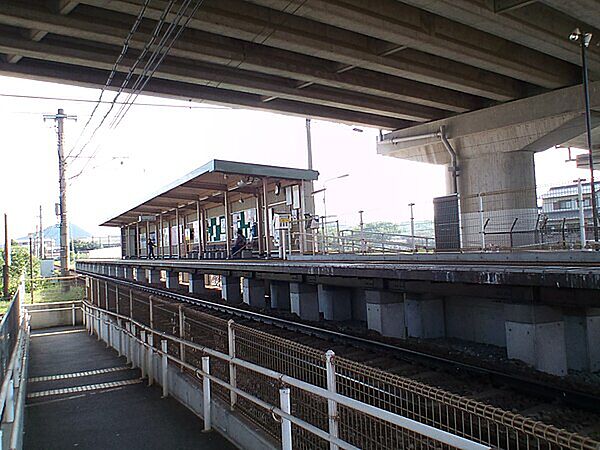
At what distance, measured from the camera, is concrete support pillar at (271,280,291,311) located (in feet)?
59.2

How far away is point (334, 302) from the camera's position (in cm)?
1451

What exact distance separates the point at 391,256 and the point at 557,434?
11.9m

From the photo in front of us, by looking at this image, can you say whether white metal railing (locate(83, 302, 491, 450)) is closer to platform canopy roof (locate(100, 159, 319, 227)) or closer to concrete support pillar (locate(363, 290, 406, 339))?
concrete support pillar (locate(363, 290, 406, 339))

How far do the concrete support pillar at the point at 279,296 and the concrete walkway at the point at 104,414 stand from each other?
21.9 ft

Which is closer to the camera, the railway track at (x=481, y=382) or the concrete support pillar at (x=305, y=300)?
the railway track at (x=481, y=382)

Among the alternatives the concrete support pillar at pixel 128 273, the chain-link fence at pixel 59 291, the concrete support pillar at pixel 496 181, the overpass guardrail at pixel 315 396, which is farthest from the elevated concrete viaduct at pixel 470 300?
the concrete support pillar at pixel 128 273

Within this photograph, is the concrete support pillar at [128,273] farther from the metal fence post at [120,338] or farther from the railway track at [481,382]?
A: the railway track at [481,382]

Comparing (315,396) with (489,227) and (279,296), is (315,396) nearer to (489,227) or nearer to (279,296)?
(279,296)

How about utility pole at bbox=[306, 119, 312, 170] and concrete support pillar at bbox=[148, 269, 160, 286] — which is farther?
concrete support pillar at bbox=[148, 269, 160, 286]

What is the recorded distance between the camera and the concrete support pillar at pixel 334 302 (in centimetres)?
1445

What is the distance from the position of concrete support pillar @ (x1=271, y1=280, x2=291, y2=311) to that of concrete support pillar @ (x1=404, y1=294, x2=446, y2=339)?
679 centimetres

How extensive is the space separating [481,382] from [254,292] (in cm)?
1123

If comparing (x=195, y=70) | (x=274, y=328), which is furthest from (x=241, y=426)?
(x=195, y=70)

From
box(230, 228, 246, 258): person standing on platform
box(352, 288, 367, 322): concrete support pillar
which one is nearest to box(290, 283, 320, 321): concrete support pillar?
box(352, 288, 367, 322): concrete support pillar
